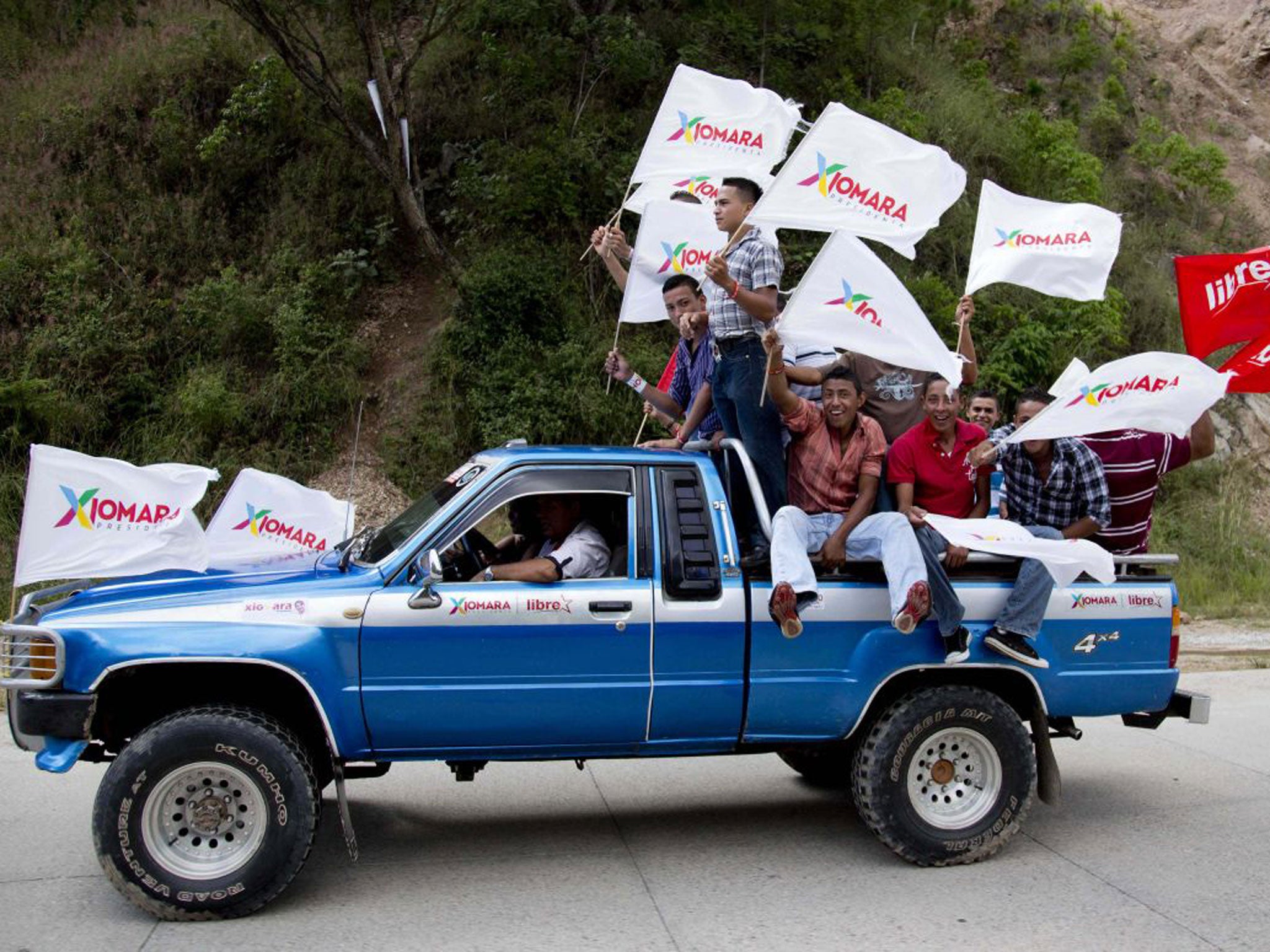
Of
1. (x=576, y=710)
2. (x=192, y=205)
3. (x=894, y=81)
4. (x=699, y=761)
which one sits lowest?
(x=699, y=761)

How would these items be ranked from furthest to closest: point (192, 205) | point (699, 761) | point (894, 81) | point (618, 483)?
point (894, 81)
point (192, 205)
point (699, 761)
point (618, 483)

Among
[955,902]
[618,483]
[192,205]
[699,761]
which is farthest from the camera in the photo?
[192,205]

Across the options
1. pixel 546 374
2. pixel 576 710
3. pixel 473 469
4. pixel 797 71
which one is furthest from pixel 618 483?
pixel 797 71

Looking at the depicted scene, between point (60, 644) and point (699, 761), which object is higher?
point (60, 644)

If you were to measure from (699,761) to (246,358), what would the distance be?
9963 millimetres

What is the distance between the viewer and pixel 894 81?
1964cm

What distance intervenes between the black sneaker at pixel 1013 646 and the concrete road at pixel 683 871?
997mm

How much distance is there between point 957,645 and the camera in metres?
5.74

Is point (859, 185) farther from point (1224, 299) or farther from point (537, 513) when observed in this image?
point (537, 513)

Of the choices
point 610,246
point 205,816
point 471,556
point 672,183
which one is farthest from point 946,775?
point 672,183

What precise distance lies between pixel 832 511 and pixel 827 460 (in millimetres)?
260

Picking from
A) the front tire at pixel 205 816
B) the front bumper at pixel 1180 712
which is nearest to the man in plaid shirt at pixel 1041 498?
the front bumper at pixel 1180 712

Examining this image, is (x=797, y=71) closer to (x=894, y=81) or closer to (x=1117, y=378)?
(x=894, y=81)

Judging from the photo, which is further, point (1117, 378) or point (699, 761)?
point (699, 761)
